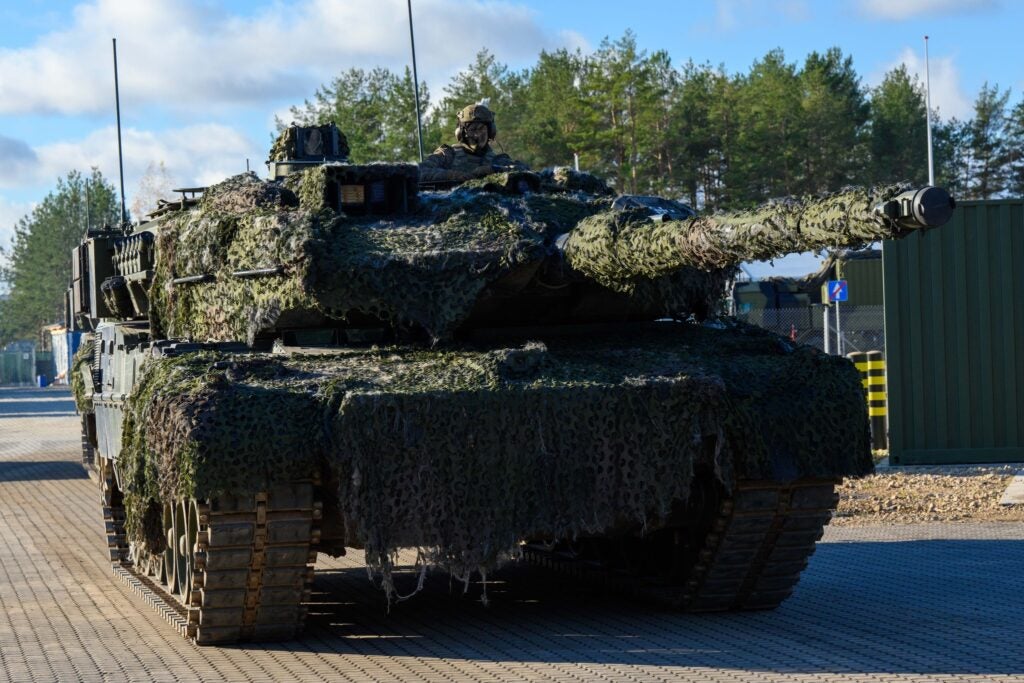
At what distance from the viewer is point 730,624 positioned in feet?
28.0

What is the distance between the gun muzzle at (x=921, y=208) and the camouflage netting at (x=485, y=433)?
82.2 inches

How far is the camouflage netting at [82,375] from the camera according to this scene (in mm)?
12782

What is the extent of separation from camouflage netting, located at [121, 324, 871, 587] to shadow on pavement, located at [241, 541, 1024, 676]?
0.62 m

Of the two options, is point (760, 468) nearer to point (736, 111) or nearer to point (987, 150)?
point (736, 111)

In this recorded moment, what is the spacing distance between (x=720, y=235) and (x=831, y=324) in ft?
82.0

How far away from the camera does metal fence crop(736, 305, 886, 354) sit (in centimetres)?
3030

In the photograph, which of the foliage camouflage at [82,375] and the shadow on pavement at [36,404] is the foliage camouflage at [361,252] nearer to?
the foliage camouflage at [82,375]

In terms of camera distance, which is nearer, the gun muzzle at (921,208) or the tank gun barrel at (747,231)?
the gun muzzle at (921,208)

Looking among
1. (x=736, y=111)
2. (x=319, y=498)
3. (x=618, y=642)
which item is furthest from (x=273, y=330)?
(x=736, y=111)

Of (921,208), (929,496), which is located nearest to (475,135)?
(921,208)

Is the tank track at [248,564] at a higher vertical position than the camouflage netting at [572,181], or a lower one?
lower

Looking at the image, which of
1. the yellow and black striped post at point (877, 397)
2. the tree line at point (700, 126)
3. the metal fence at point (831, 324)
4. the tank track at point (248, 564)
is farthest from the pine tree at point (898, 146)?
the tank track at point (248, 564)

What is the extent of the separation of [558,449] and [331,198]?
2.13 metres

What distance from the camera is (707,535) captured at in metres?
8.50
